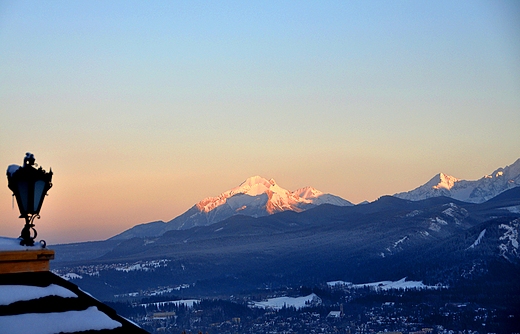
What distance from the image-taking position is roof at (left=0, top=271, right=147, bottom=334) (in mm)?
8141

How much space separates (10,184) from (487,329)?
199 meters

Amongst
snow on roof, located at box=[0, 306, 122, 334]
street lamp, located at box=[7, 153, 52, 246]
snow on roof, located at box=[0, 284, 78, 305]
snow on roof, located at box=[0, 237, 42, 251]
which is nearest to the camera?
snow on roof, located at box=[0, 306, 122, 334]

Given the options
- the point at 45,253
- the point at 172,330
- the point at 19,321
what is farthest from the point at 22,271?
the point at 172,330

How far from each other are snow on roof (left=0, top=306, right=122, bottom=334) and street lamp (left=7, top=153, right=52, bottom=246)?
1064 millimetres

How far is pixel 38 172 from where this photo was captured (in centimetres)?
929

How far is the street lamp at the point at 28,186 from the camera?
9.26 meters

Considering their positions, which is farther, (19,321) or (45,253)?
(45,253)

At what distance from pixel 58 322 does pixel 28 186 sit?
161 centimetres

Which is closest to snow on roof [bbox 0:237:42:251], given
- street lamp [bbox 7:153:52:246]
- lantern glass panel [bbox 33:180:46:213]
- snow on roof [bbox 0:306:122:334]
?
street lamp [bbox 7:153:52:246]

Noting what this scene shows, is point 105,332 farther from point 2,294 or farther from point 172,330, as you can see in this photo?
point 172,330

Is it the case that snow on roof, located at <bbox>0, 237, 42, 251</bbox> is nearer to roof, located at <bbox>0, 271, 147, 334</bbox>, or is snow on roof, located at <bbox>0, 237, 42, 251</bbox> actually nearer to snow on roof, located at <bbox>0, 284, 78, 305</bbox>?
roof, located at <bbox>0, 271, 147, 334</bbox>

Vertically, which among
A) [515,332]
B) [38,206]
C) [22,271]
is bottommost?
[515,332]

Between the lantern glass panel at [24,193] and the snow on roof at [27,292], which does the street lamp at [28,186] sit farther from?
the snow on roof at [27,292]

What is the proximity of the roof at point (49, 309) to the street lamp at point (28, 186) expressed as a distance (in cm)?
61
